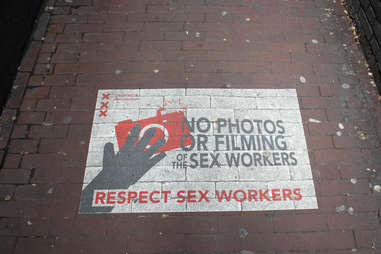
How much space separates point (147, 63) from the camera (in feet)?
11.4

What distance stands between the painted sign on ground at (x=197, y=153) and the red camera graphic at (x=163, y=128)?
1 centimetres

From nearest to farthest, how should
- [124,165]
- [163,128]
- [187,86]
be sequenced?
1. [124,165]
2. [163,128]
3. [187,86]

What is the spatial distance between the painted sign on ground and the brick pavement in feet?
0.34

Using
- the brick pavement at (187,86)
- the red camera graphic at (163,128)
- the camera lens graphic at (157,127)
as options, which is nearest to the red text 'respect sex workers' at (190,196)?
the brick pavement at (187,86)

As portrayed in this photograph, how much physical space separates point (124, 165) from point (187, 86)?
3.76ft

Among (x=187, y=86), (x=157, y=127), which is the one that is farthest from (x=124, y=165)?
(x=187, y=86)

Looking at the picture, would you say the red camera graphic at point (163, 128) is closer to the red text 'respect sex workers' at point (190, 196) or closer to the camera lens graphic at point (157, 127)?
the camera lens graphic at point (157, 127)

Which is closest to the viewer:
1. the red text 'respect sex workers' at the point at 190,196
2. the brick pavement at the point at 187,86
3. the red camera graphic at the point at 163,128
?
the brick pavement at the point at 187,86

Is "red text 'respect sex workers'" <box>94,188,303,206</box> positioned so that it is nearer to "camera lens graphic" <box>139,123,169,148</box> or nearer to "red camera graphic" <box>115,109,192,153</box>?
"red camera graphic" <box>115,109,192,153</box>

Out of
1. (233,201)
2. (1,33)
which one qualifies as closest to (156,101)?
(233,201)

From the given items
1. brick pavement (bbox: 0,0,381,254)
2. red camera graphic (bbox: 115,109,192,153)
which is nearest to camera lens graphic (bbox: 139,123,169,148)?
red camera graphic (bbox: 115,109,192,153)

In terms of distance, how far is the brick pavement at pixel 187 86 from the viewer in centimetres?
253

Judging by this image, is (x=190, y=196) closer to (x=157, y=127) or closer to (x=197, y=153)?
(x=197, y=153)

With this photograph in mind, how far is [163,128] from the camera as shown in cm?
301
